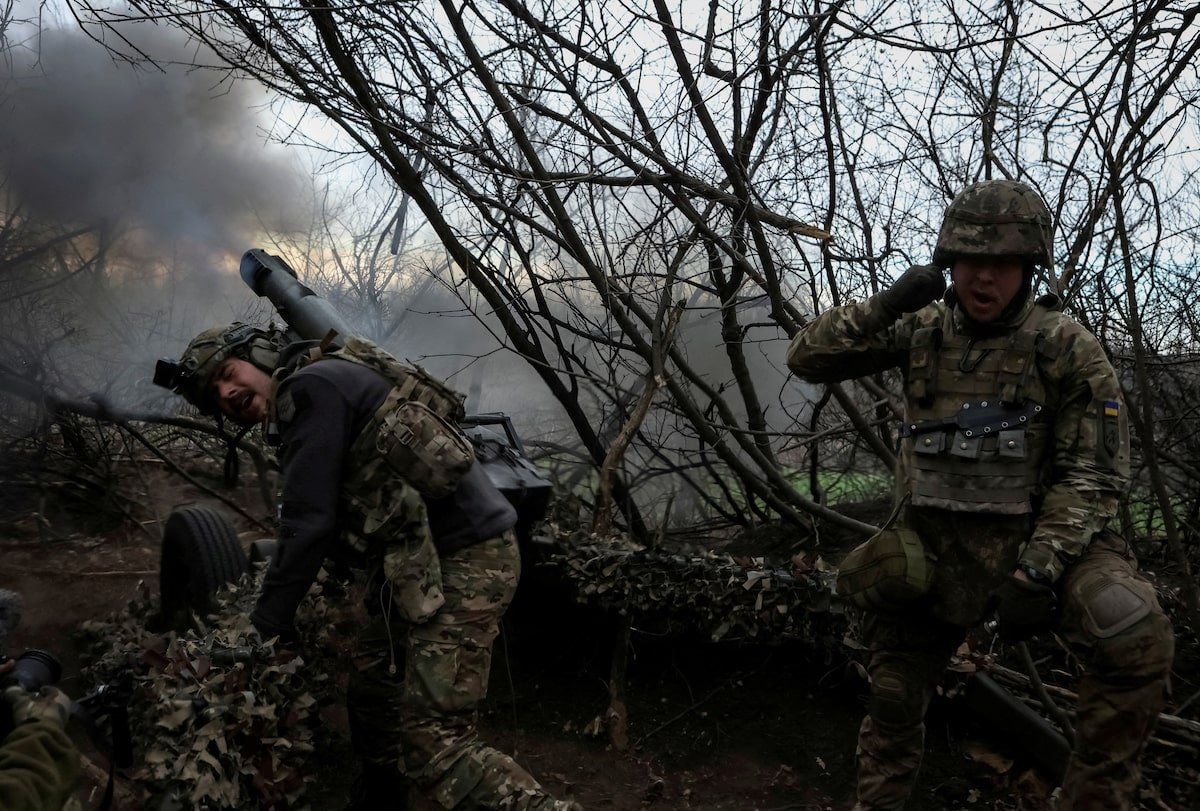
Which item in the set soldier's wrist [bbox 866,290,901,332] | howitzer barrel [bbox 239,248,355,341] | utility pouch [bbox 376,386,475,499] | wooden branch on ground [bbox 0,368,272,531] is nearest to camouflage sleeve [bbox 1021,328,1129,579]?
soldier's wrist [bbox 866,290,901,332]

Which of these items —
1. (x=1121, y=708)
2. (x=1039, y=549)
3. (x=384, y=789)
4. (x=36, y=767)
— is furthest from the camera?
(x=384, y=789)

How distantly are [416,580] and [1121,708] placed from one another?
2043 mm

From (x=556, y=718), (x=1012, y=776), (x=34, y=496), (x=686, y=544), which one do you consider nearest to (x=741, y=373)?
(x=686, y=544)

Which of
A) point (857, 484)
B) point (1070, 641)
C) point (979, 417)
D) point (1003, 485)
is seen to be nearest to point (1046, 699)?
point (1070, 641)

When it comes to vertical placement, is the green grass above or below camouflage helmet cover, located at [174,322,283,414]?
above

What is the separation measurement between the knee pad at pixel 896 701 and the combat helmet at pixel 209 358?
234 centimetres

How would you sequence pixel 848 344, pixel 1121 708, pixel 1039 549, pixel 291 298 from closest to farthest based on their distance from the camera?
pixel 1121 708, pixel 1039 549, pixel 848 344, pixel 291 298

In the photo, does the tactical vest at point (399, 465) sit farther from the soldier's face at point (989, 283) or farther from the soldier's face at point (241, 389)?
the soldier's face at point (989, 283)

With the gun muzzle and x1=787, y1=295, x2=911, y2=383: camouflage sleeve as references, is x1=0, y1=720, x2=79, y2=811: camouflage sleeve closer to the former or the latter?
the gun muzzle

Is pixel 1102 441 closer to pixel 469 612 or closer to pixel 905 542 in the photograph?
pixel 905 542

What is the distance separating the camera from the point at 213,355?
9.80 ft

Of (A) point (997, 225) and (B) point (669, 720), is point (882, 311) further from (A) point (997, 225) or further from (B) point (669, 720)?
(B) point (669, 720)

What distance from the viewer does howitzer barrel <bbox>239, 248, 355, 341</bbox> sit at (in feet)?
14.2

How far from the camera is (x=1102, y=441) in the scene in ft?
8.12
